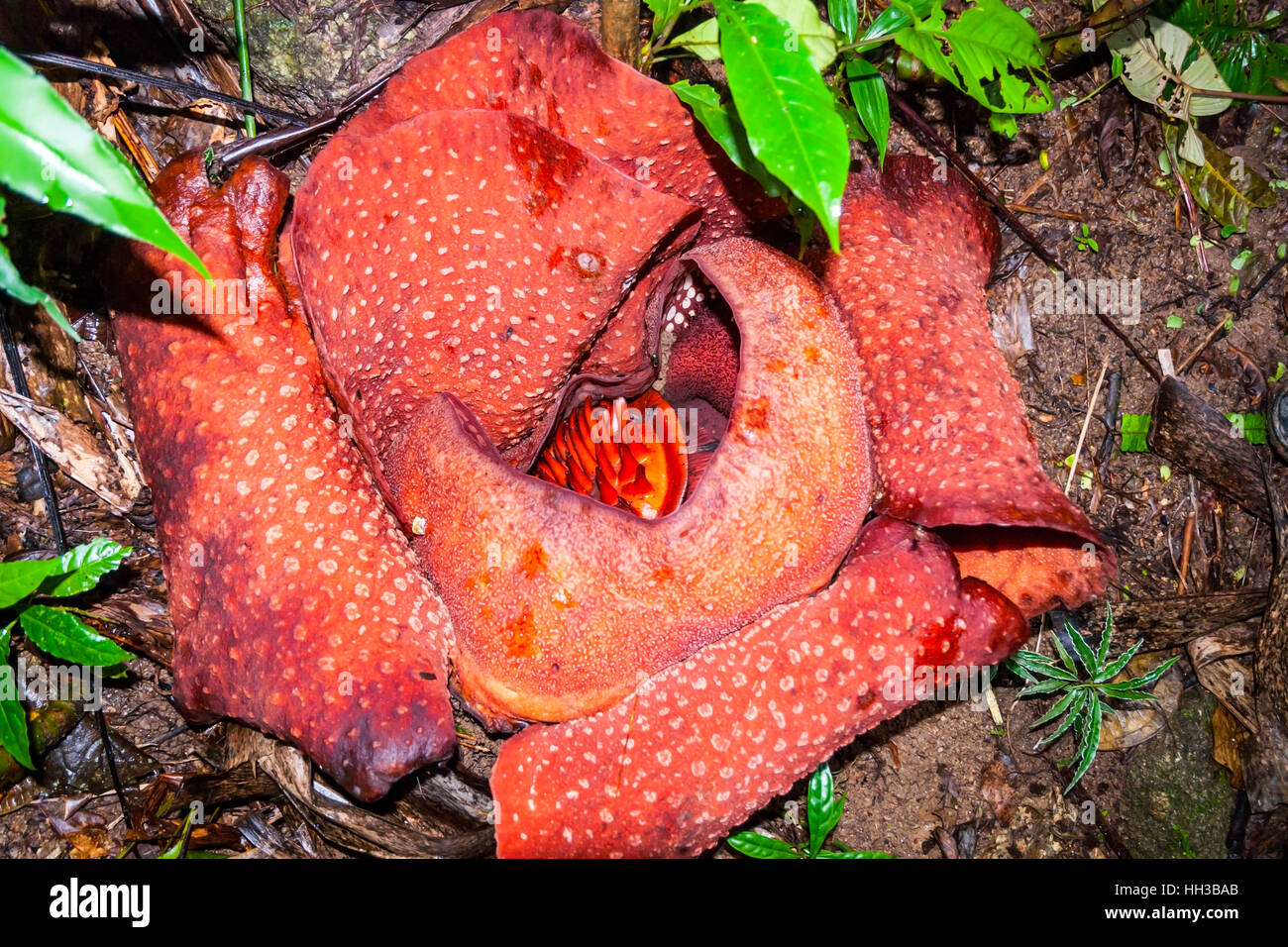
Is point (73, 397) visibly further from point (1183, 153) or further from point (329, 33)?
point (1183, 153)

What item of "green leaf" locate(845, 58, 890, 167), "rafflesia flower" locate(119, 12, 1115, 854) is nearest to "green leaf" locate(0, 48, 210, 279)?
"rafflesia flower" locate(119, 12, 1115, 854)

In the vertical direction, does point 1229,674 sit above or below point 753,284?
below

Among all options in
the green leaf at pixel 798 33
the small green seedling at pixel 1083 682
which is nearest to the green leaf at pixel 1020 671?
the small green seedling at pixel 1083 682

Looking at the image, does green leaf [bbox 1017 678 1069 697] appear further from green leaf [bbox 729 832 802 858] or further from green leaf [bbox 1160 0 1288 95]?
green leaf [bbox 1160 0 1288 95]

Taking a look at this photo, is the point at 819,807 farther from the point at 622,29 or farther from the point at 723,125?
the point at 622,29

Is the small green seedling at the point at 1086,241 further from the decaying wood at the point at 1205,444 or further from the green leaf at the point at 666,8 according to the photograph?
the green leaf at the point at 666,8
